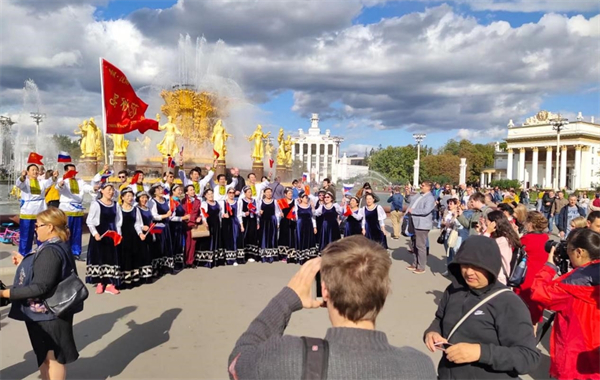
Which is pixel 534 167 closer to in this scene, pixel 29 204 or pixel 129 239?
pixel 129 239

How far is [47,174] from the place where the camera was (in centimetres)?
1005

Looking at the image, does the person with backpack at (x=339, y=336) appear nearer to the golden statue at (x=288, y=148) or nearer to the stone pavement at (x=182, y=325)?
the stone pavement at (x=182, y=325)

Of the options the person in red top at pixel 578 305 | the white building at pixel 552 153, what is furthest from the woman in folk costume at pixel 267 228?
the white building at pixel 552 153

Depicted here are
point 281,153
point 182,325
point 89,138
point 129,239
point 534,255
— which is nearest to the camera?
point 534,255

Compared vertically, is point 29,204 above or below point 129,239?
above

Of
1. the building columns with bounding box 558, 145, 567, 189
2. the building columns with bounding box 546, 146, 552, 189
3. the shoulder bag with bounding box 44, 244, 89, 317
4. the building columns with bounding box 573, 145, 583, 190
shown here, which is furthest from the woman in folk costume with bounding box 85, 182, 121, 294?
the building columns with bounding box 573, 145, 583, 190

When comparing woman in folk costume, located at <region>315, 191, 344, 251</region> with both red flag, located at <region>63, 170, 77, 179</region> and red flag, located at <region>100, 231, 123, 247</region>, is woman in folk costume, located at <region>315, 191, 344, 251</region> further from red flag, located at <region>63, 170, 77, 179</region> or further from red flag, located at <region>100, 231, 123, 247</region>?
red flag, located at <region>63, 170, 77, 179</region>

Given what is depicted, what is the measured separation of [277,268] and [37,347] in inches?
250

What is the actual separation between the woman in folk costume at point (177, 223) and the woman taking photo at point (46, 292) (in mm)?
5173

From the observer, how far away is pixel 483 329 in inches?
97.0

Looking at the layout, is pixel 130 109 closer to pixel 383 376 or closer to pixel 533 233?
pixel 533 233

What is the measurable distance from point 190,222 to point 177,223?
10.5 inches

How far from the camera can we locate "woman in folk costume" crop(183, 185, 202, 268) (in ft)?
30.1

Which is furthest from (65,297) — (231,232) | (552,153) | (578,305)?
(552,153)
